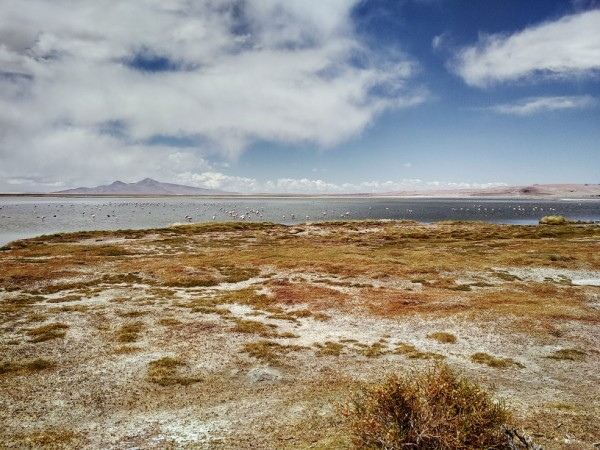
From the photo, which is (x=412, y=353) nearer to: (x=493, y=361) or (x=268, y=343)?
(x=493, y=361)

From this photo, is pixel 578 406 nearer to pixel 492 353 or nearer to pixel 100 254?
pixel 492 353

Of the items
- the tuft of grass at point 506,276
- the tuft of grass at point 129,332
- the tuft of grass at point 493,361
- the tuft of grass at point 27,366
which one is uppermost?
the tuft of grass at point 27,366

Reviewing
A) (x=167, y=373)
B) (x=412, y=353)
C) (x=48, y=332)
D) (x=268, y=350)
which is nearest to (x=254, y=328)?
(x=268, y=350)

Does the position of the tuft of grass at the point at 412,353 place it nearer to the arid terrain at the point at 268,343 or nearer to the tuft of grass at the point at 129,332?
the arid terrain at the point at 268,343

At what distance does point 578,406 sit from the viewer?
15.2m

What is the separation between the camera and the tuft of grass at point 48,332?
23.8 m

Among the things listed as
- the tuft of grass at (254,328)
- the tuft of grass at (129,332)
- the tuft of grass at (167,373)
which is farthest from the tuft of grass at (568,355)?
the tuft of grass at (129,332)

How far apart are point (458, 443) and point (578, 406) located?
10756 mm

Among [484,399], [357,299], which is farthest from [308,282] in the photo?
[484,399]

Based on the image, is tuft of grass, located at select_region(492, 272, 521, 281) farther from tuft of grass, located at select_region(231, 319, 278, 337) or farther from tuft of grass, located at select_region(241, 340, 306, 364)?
tuft of grass, located at select_region(241, 340, 306, 364)

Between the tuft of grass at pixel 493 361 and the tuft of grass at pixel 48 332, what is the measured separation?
26.4m

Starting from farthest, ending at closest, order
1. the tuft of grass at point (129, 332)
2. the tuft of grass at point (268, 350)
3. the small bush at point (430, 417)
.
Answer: the tuft of grass at point (129, 332) < the tuft of grass at point (268, 350) < the small bush at point (430, 417)

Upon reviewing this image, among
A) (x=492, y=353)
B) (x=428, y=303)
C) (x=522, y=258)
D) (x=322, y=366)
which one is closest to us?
(x=322, y=366)

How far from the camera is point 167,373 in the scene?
18.9m
